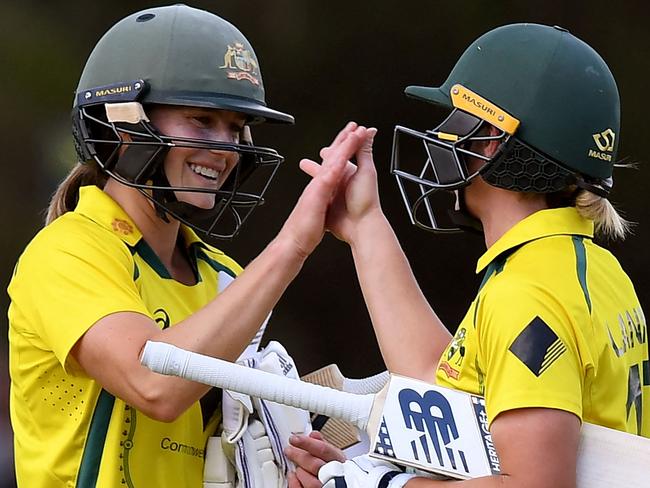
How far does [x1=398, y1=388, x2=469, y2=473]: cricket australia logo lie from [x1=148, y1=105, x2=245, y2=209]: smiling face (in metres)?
0.70

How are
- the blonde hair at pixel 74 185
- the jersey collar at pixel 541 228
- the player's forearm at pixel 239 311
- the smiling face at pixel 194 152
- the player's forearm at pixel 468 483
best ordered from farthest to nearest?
the blonde hair at pixel 74 185
the smiling face at pixel 194 152
the player's forearm at pixel 239 311
the jersey collar at pixel 541 228
the player's forearm at pixel 468 483

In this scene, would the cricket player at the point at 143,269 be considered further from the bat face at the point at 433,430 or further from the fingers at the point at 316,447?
the bat face at the point at 433,430

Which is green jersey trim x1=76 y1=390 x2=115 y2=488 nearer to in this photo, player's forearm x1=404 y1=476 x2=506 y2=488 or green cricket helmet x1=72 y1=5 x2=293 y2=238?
green cricket helmet x1=72 y1=5 x2=293 y2=238

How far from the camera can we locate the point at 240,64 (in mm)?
2443

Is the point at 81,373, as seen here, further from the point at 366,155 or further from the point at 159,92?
the point at 366,155

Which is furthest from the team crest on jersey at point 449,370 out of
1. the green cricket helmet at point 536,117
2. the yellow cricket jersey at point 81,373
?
Result: the yellow cricket jersey at point 81,373

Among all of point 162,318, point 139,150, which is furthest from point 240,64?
point 162,318

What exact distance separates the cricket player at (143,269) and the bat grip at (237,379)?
0.94 feet

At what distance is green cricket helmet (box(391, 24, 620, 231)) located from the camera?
2.00m

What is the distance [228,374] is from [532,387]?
1.45ft

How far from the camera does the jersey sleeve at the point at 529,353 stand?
176 centimetres

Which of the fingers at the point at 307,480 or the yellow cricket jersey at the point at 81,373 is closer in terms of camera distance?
the yellow cricket jersey at the point at 81,373

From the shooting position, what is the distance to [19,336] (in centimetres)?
227

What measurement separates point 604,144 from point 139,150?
0.86 m
